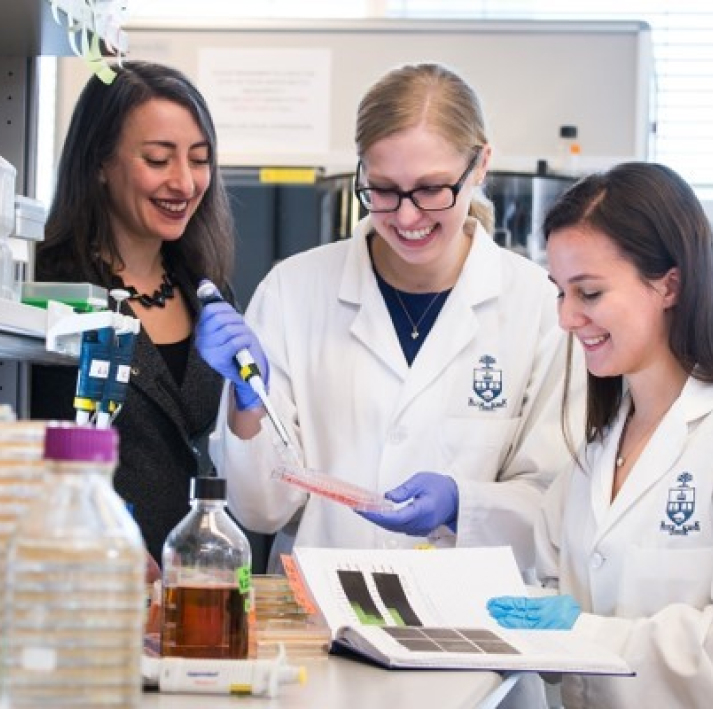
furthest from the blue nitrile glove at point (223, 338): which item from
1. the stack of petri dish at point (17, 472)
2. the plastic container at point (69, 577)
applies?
the plastic container at point (69, 577)

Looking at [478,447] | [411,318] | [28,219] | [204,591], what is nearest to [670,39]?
[411,318]

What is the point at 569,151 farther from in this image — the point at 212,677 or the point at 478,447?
the point at 212,677

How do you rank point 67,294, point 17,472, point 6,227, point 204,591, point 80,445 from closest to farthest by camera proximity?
point 80,445
point 17,472
point 204,591
point 6,227
point 67,294

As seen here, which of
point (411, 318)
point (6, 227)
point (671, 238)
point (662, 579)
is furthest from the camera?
point (411, 318)

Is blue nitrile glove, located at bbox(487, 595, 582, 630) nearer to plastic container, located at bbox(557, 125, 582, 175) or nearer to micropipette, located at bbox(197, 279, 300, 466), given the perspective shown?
micropipette, located at bbox(197, 279, 300, 466)

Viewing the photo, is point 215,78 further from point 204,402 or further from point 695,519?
point 695,519

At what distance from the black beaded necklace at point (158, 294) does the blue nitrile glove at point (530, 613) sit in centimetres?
84

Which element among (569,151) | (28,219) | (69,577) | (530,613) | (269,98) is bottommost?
(530,613)

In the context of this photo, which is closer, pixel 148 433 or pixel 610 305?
pixel 610 305

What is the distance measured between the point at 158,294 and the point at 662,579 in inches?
37.2

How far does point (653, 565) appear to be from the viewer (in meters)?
1.91

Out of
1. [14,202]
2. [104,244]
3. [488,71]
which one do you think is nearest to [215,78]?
[488,71]

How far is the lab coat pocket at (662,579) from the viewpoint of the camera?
1.88m

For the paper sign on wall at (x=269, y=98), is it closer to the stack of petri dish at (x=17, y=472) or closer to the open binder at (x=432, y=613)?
the open binder at (x=432, y=613)
